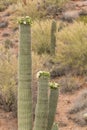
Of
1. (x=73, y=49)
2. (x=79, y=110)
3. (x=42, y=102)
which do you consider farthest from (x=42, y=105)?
(x=73, y=49)

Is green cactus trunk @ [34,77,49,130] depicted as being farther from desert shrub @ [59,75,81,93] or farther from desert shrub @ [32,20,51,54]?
desert shrub @ [32,20,51,54]

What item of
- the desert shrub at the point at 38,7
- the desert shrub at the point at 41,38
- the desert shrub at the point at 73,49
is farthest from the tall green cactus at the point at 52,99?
the desert shrub at the point at 38,7

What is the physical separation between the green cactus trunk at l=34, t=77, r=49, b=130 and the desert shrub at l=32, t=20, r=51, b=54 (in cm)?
917

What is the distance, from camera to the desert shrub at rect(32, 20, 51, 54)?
53.7 feet

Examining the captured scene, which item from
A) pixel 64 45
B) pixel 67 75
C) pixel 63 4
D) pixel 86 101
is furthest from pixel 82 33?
pixel 63 4

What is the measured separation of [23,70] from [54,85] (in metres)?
0.64

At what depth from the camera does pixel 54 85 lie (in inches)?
290

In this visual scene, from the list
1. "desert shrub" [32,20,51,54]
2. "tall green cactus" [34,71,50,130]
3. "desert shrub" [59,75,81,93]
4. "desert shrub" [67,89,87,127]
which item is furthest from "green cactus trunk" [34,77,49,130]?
"desert shrub" [32,20,51,54]

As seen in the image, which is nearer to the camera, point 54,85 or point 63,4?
point 54,85

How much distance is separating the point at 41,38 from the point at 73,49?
7.47 feet

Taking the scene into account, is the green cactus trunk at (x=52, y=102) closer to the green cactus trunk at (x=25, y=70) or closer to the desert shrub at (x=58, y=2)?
the green cactus trunk at (x=25, y=70)

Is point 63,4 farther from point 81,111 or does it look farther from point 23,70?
point 23,70

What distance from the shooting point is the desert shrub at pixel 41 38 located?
16.4 metres

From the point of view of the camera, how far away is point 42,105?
6.90 m
